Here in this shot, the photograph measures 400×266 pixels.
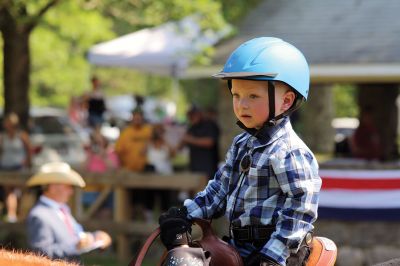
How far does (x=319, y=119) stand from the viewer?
→ 28.9 meters

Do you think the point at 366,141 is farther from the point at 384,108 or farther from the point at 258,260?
the point at 258,260

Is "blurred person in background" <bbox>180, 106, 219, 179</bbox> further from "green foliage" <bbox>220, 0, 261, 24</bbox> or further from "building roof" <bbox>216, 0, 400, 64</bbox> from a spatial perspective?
"green foliage" <bbox>220, 0, 261, 24</bbox>

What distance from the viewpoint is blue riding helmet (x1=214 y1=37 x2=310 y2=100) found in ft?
12.3

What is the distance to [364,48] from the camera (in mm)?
12523

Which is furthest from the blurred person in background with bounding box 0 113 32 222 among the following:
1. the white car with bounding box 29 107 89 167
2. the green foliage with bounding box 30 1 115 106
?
the green foliage with bounding box 30 1 115 106

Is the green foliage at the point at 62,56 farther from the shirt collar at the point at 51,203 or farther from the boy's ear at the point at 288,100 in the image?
the boy's ear at the point at 288,100

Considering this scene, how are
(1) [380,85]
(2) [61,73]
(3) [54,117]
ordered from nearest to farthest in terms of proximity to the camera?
(1) [380,85] → (3) [54,117] → (2) [61,73]

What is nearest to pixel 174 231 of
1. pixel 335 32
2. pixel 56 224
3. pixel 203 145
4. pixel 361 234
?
pixel 56 224

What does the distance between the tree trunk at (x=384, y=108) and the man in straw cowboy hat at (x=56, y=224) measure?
1277 cm

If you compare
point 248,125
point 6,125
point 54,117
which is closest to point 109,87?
point 54,117

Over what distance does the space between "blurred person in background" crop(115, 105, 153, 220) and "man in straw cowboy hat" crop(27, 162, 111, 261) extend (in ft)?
18.7

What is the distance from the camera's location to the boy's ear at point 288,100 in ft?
12.8

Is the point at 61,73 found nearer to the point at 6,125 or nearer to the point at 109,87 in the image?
the point at 109,87

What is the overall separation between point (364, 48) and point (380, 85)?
23.7ft
